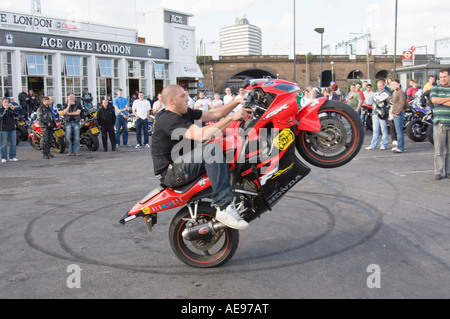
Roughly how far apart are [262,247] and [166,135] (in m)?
1.71

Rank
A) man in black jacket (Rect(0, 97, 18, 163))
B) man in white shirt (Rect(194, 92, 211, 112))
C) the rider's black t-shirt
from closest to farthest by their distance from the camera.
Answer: the rider's black t-shirt < man in black jacket (Rect(0, 97, 18, 163)) < man in white shirt (Rect(194, 92, 211, 112))

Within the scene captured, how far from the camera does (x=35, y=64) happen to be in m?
27.1

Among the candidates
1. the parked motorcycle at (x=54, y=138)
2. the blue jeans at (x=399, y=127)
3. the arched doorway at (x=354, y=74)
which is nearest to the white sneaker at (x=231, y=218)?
the blue jeans at (x=399, y=127)

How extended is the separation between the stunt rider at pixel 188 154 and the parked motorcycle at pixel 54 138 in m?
10.6

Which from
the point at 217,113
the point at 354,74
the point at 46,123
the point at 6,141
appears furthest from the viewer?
the point at 354,74

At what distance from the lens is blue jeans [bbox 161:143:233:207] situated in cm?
433

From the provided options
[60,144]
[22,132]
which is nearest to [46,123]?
[60,144]

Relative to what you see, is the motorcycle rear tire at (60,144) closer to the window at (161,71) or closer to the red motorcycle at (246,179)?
the red motorcycle at (246,179)

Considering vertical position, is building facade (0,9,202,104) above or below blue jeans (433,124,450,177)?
above

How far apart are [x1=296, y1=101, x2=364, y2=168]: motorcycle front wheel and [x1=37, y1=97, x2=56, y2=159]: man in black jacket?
33.8 feet

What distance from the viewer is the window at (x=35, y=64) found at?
26.7 meters

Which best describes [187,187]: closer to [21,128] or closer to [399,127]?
[399,127]

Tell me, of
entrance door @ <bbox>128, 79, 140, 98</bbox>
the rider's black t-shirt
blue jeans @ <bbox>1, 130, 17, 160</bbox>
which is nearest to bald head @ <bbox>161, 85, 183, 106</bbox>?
the rider's black t-shirt

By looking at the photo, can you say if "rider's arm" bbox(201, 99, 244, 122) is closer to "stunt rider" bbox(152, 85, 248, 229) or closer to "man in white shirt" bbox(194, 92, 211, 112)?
"stunt rider" bbox(152, 85, 248, 229)
